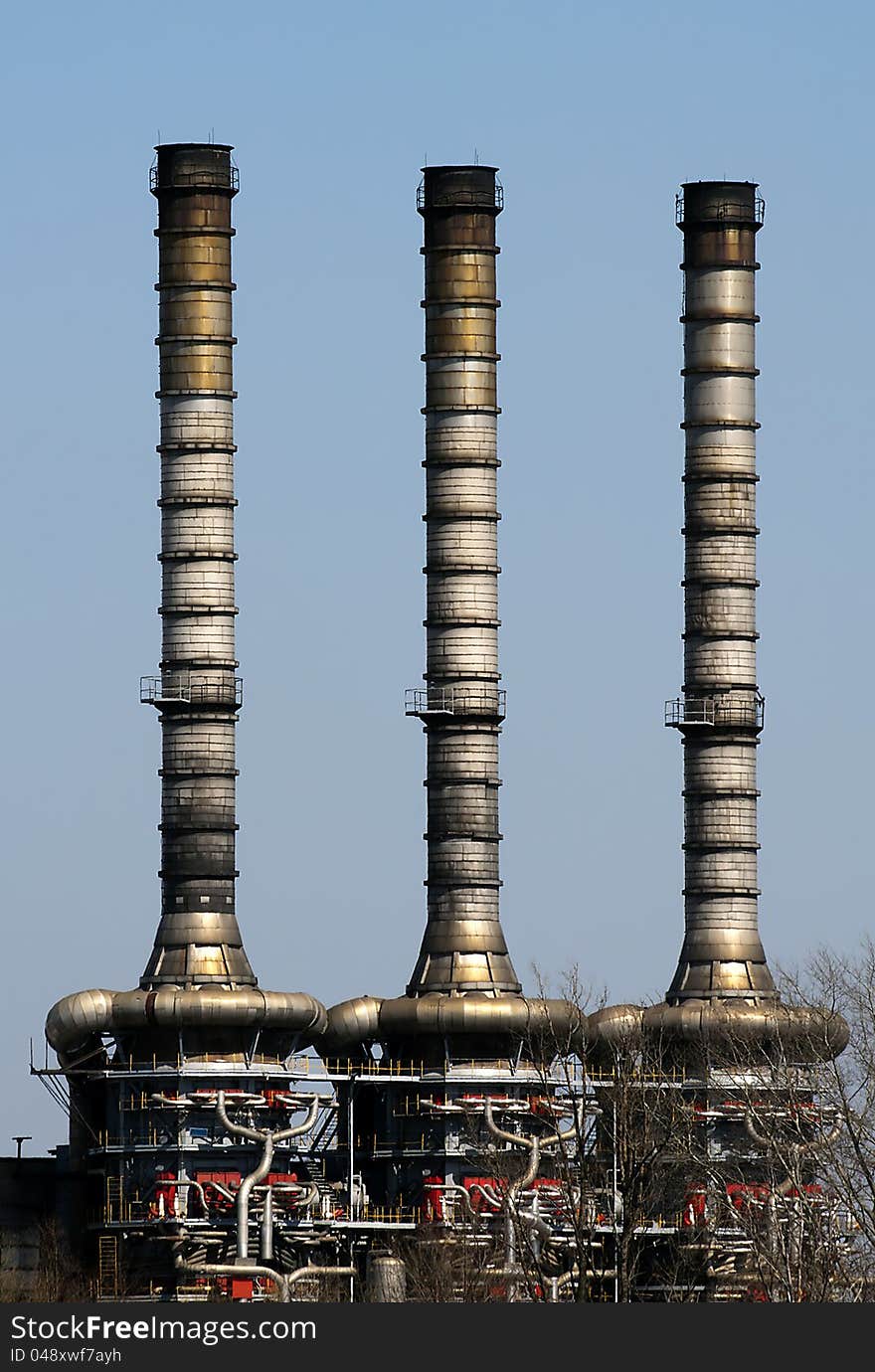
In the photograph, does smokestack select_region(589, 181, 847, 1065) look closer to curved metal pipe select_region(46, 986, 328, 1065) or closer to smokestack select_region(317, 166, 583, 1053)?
smokestack select_region(317, 166, 583, 1053)

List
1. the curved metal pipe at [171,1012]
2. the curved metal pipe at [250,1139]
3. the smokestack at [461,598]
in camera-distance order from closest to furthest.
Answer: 1. the curved metal pipe at [250,1139]
2. the curved metal pipe at [171,1012]
3. the smokestack at [461,598]

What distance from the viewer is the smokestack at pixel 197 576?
76.9 metres

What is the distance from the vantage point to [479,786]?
258 ft

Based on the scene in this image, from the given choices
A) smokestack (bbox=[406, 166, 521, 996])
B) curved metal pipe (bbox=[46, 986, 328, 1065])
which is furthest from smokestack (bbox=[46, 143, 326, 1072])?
smokestack (bbox=[406, 166, 521, 996])

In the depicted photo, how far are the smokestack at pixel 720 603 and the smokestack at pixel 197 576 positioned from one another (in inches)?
379

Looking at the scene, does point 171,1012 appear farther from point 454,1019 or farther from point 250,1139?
point 454,1019

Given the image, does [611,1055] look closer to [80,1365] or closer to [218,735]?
[218,735]

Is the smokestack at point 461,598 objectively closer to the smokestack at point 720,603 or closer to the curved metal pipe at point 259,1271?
the smokestack at point 720,603

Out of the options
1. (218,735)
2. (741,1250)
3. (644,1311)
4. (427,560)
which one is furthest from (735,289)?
(644,1311)

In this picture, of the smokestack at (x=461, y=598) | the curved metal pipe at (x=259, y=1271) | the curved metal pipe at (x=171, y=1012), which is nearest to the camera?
the curved metal pipe at (x=259, y=1271)

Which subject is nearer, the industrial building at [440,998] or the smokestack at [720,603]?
the industrial building at [440,998]

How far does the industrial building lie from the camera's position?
74375mm

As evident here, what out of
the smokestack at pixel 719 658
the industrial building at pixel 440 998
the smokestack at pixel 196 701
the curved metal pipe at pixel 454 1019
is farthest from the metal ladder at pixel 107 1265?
the smokestack at pixel 719 658

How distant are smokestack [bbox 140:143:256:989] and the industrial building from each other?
57 millimetres
